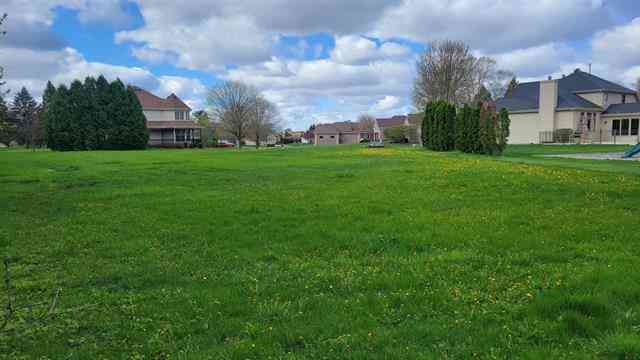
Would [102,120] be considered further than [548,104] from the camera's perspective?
Yes

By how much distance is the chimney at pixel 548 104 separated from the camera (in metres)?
56.8

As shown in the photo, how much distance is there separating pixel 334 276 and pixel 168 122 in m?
81.1

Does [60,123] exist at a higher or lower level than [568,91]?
lower

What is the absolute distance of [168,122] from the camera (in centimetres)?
8350

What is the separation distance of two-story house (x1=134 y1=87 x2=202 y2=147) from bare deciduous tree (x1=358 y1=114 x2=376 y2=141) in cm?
5923

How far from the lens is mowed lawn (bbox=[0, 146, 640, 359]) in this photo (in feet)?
15.7

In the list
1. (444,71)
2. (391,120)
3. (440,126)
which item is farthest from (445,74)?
(391,120)

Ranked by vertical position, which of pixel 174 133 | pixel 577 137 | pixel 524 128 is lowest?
pixel 577 137

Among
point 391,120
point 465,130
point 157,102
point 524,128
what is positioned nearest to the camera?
point 465,130

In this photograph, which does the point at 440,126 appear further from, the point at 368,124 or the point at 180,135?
the point at 368,124

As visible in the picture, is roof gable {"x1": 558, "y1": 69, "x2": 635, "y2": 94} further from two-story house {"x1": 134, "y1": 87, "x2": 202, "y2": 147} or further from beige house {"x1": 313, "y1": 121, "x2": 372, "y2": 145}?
beige house {"x1": 313, "y1": 121, "x2": 372, "y2": 145}

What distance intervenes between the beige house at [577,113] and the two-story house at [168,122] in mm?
46200

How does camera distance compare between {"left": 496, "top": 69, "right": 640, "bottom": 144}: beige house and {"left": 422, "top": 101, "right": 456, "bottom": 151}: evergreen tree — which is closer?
{"left": 422, "top": 101, "right": 456, "bottom": 151}: evergreen tree

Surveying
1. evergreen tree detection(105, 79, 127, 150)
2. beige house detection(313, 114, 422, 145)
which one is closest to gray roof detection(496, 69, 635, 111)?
evergreen tree detection(105, 79, 127, 150)
